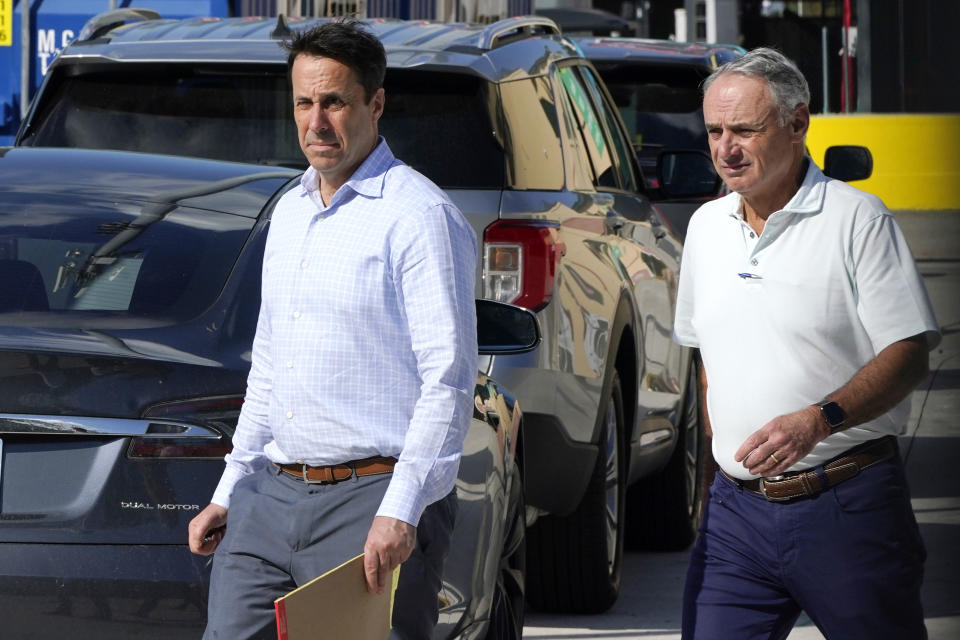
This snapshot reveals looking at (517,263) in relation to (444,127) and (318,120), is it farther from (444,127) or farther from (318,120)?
(318,120)

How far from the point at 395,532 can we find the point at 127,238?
1.40 m

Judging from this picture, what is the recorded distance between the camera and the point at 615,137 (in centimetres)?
737

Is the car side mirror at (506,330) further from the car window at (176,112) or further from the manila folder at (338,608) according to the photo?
the car window at (176,112)

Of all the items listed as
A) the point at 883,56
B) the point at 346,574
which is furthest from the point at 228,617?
the point at 883,56

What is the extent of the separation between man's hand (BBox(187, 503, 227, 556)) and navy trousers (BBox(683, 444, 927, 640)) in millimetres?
995

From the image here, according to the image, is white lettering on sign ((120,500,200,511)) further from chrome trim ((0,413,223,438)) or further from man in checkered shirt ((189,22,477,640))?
man in checkered shirt ((189,22,477,640))

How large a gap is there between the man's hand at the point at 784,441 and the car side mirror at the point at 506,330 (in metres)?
0.82

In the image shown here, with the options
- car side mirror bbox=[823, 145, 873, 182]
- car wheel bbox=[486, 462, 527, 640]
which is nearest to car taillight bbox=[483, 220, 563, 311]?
car wheel bbox=[486, 462, 527, 640]

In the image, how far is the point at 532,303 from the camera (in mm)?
5586

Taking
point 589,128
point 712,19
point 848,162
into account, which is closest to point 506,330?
point 589,128

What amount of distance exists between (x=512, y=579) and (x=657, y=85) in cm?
663

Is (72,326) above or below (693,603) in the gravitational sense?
above

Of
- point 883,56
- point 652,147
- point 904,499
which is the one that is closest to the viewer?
point 904,499

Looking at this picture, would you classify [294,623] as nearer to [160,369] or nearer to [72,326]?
[160,369]
